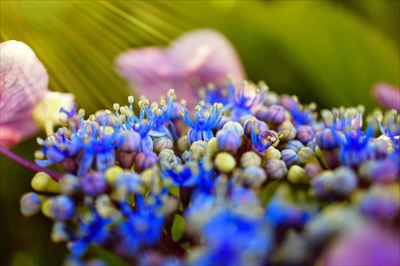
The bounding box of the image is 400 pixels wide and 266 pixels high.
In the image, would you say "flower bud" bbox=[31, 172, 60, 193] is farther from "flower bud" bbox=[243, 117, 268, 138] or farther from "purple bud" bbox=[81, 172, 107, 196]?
"flower bud" bbox=[243, 117, 268, 138]

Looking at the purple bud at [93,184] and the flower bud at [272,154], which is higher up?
the flower bud at [272,154]

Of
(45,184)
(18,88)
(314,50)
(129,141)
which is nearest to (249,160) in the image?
(129,141)

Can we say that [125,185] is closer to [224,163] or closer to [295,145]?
[224,163]

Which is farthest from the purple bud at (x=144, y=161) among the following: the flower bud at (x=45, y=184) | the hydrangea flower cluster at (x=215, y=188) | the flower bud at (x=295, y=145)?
the flower bud at (x=295, y=145)

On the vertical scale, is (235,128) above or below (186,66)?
above

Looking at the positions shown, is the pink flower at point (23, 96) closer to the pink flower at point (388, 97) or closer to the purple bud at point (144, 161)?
the purple bud at point (144, 161)

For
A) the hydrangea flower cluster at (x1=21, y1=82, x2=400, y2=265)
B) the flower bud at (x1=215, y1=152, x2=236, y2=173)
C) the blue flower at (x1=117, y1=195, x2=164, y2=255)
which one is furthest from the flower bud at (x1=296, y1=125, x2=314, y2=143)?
the blue flower at (x1=117, y1=195, x2=164, y2=255)

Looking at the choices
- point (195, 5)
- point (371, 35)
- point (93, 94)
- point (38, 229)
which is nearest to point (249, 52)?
point (195, 5)
